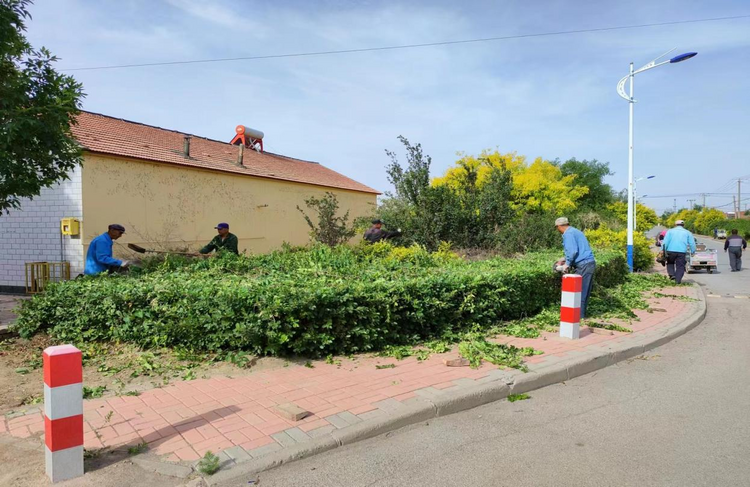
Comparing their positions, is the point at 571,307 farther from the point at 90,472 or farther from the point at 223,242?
the point at 223,242

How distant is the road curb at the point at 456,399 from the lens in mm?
3289

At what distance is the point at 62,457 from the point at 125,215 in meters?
11.4

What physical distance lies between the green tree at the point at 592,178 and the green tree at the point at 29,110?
4395 cm

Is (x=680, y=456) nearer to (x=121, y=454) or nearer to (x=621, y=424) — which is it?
(x=621, y=424)

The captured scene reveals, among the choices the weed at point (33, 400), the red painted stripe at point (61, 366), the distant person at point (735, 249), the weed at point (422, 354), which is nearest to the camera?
the red painted stripe at point (61, 366)

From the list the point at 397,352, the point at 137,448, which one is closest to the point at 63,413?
the point at 137,448

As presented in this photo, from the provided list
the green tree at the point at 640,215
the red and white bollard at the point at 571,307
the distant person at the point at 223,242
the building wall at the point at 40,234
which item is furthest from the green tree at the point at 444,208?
the green tree at the point at 640,215

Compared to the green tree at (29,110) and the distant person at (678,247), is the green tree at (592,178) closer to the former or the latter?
the distant person at (678,247)

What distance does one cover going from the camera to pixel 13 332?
6555mm

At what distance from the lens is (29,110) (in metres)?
5.75

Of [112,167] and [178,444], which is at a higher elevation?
[112,167]

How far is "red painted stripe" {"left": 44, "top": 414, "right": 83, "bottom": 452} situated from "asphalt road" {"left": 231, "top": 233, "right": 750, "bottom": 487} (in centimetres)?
102

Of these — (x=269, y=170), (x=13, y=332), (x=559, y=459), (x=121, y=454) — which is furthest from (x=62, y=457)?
(x=269, y=170)

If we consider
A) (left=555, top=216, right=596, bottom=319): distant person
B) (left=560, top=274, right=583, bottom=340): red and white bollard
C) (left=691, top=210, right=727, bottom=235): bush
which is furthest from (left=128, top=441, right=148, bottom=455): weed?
(left=691, top=210, right=727, bottom=235): bush
